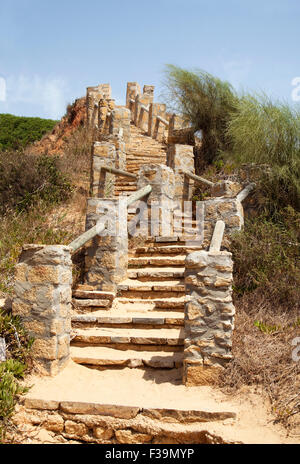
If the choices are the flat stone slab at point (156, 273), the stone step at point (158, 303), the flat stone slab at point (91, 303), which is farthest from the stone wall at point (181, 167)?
the flat stone slab at point (91, 303)

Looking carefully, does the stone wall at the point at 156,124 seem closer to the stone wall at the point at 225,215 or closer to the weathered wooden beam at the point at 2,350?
the stone wall at the point at 225,215

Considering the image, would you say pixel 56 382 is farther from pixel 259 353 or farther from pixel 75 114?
pixel 75 114

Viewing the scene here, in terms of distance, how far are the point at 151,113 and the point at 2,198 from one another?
26.3ft

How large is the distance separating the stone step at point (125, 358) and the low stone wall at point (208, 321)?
0.46 meters

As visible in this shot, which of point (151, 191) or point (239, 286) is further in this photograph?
point (151, 191)

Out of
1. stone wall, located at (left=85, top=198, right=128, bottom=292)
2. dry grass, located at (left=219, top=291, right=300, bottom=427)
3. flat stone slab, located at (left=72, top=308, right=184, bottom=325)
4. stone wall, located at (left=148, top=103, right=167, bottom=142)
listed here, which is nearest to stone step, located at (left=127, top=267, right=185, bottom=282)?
stone wall, located at (left=85, top=198, right=128, bottom=292)

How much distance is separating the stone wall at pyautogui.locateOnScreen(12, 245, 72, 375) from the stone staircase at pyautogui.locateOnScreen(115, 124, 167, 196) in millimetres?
5279

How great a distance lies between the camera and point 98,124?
1558cm

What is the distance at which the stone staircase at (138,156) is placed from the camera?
34.0ft

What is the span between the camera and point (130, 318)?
215 inches

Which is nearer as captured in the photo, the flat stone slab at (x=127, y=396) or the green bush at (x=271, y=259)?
the flat stone slab at (x=127, y=396)

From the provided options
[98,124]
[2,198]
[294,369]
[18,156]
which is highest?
[98,124]

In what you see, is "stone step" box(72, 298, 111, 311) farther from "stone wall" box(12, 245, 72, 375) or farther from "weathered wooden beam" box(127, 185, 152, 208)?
"weathered wooden beam" box(127, 185, 152, 208)
